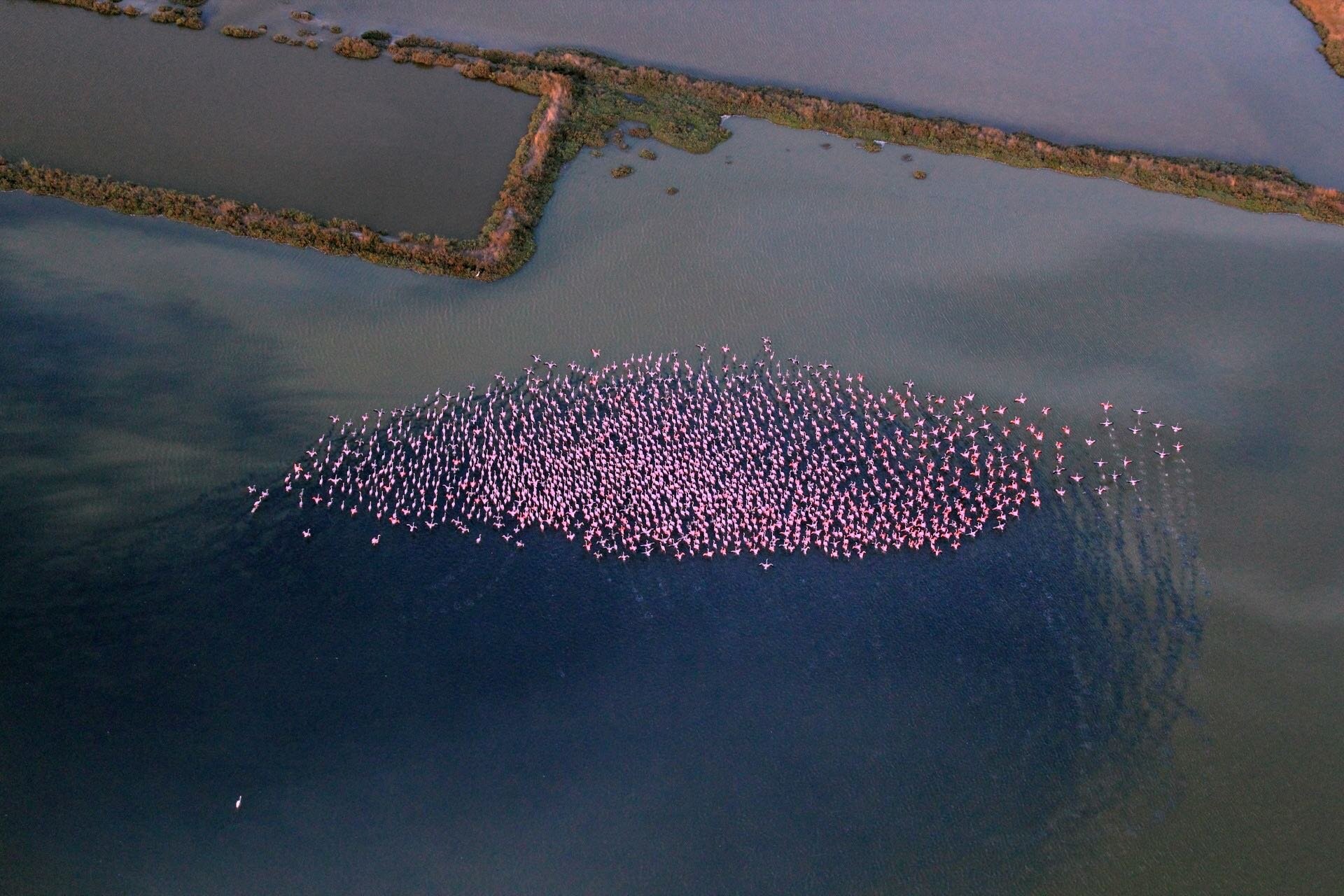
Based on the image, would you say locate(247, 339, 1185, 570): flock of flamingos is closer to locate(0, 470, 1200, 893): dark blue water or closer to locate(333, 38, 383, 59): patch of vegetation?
locate(0, 470, 1200, 893): dark blue water

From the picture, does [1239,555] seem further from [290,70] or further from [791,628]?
[290,70]

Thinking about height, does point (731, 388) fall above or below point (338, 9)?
below

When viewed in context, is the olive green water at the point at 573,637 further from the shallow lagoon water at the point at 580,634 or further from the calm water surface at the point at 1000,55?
the calm water surface at the point at 1000,55


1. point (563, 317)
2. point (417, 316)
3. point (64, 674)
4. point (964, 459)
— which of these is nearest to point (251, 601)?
point (64, 674)

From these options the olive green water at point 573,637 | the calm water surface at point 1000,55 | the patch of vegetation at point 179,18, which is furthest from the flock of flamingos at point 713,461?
the patch of vegetation at point 179,18

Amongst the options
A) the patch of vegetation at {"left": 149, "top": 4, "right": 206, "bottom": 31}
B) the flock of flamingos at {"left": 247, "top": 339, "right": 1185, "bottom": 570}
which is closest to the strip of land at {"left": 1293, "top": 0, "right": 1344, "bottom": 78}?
the flock of flamingos at {"left": 247, "top": 339, "right": 1185, "bottom": 570}

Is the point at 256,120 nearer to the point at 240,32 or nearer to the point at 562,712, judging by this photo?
the point at 240,32
